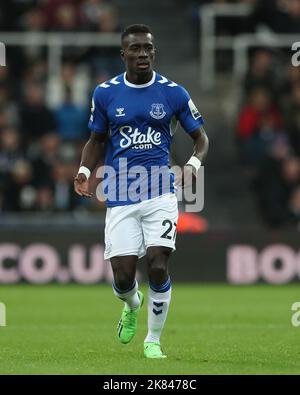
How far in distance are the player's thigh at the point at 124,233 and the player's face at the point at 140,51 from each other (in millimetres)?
1089

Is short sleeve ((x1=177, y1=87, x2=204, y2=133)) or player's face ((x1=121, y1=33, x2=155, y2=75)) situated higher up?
player's face ((x1=121, y1=33, x2=155, y2=75))

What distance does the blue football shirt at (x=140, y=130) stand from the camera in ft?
31.5

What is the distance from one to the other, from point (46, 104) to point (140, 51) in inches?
402

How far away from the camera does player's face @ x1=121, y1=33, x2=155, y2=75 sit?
31.1 feet

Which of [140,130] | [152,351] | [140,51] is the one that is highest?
[140,51]

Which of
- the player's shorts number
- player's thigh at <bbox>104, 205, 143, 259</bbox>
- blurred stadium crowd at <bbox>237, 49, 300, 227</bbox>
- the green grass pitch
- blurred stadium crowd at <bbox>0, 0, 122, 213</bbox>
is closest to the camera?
the green grass pitch

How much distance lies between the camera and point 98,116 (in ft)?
32.2

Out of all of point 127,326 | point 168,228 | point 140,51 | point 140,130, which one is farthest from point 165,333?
point 140,51

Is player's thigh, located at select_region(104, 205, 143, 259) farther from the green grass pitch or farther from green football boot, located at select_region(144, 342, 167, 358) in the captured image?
the green grass pitch

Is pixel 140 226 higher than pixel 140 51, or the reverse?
pixel 140 51

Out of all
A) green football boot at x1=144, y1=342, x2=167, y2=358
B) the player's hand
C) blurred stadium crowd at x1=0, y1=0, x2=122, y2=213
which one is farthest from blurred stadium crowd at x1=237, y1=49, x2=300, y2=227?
green football boot at x1=144, y1=342, x2=167, y2=358

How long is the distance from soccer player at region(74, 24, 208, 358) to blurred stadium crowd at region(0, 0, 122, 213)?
8691 mm

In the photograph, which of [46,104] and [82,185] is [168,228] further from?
[46,104]
